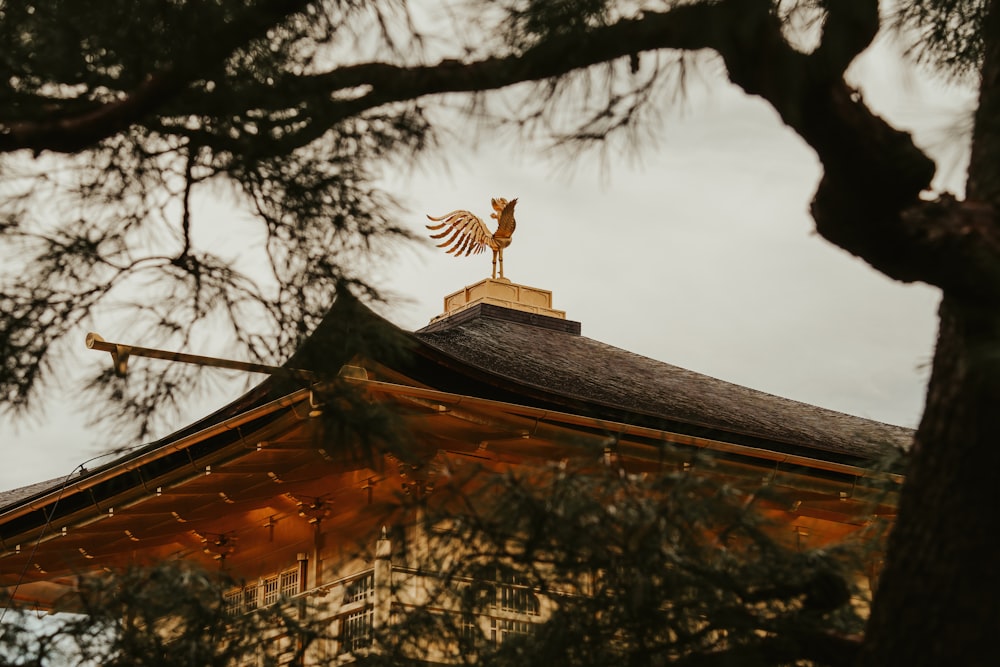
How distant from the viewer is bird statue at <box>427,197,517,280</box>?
13.1 m

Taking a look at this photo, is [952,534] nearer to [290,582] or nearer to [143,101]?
[143,101]

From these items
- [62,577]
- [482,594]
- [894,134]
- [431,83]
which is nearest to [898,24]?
[894,134]

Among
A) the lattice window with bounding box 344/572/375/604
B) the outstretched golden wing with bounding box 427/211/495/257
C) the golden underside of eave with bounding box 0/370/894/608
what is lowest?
the lattice window with bounding box 344/572/375/604

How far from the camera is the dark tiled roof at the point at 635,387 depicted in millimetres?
8836

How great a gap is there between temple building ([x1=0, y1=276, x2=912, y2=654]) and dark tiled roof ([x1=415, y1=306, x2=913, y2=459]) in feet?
0.10

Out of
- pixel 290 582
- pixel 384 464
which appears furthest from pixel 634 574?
pixel 290 582

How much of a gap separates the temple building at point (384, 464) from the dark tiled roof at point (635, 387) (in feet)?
0.10

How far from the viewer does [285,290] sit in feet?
A: 15.8

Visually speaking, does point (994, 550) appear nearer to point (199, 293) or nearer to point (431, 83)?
point (431, 83)

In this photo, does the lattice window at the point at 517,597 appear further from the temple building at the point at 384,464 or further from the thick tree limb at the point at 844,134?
the thick tree limb at the point at 844,134

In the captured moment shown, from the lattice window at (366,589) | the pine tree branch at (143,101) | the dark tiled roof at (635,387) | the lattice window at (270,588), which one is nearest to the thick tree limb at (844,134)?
the pine tree branch at (143,101)

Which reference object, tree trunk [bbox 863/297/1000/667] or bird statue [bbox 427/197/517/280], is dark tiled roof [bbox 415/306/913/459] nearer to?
bird statue [bbox 427/197/517/280]

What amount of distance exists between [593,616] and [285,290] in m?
1.51

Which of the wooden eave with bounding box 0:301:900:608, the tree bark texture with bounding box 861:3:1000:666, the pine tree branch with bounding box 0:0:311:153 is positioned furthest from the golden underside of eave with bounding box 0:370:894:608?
the tree bark texture with bounding box 861:3:1000:666
